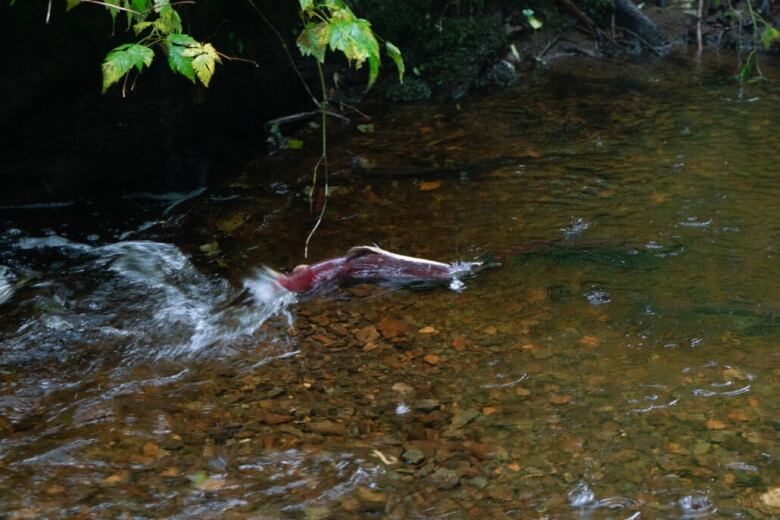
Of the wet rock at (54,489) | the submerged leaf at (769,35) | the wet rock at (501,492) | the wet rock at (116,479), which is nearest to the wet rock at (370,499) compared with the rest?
the wet rock at (501,492)

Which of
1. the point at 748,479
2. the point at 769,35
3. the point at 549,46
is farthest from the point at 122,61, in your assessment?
the point at 769,35

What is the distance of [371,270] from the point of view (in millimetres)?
3852

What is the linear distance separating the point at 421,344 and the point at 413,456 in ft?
2.50

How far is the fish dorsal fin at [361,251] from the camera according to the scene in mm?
3855

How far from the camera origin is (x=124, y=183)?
16.2 feet

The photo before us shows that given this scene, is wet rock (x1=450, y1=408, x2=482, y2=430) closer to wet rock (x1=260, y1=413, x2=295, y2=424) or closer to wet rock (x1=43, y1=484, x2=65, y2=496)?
wet rock (x1=260, y1=413, x2=295, y2=424)

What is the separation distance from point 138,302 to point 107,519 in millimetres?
1619

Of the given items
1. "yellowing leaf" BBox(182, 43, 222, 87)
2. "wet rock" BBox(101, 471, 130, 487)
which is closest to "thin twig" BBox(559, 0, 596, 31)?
"yellowing leaf" BBox(182, 43, 222, 87)

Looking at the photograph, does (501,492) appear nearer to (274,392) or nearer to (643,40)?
(274,392)

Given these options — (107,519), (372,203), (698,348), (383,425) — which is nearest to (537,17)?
(372,203)

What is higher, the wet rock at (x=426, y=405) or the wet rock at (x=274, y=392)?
the wet rock at (x=274, y=392)

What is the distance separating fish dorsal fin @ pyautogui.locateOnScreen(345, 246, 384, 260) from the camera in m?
3.86

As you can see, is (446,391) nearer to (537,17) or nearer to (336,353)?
(336,353)

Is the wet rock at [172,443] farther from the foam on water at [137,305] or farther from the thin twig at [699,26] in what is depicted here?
the thin twig at [699,26]
